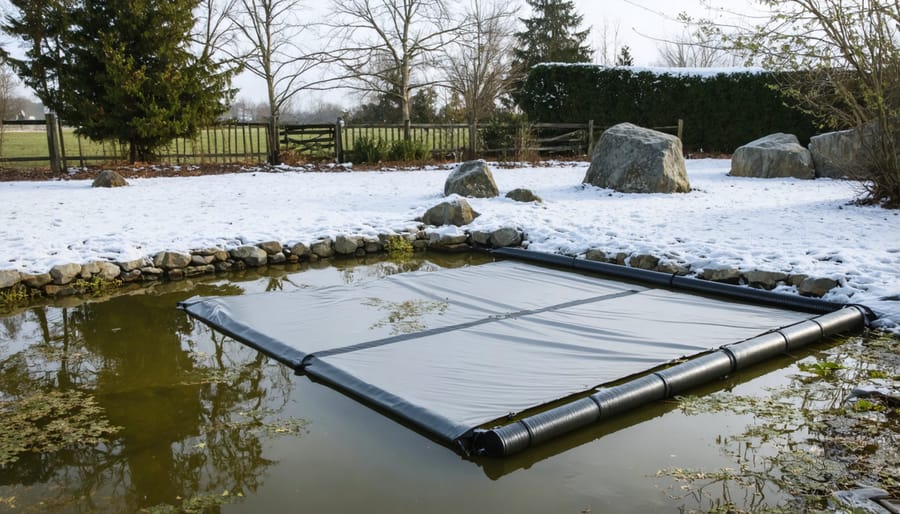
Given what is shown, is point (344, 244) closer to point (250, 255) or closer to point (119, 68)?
point (250, 255)

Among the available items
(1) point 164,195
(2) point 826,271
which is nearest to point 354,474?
(2) point 826,271

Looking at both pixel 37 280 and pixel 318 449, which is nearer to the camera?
pixel 318 449

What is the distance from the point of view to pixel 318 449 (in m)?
2.74

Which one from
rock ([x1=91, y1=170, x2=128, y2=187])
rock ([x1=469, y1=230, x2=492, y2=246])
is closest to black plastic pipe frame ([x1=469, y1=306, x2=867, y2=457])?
rock ([x1=469, y1=230, x2=492, y2=246])

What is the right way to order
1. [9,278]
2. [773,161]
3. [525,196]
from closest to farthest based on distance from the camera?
1. [9,278]
2. [525,196]
3. [773,161]

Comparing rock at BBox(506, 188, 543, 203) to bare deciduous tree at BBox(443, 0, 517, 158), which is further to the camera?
bare deciduous tree at BBox(443, 0, 517, 158)

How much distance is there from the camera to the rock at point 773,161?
1078cm

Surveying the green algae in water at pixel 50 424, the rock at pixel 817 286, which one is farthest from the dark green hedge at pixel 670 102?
the green algae in water at pixel 50 424

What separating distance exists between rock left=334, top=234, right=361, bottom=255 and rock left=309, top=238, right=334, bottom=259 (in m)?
0.07

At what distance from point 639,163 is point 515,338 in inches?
242

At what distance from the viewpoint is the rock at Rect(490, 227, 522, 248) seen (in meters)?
6.86

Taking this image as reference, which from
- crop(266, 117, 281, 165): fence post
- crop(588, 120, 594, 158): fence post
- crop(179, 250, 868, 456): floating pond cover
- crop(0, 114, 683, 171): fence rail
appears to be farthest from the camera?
crop(588, 120, 594, 158): fence post

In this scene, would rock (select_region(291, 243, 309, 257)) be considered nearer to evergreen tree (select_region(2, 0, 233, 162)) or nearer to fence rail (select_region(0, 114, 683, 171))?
evergreen tree (select_region(2, 0, 233, 162))

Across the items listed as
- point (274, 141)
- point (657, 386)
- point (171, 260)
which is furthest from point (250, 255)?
point (274, 141)
